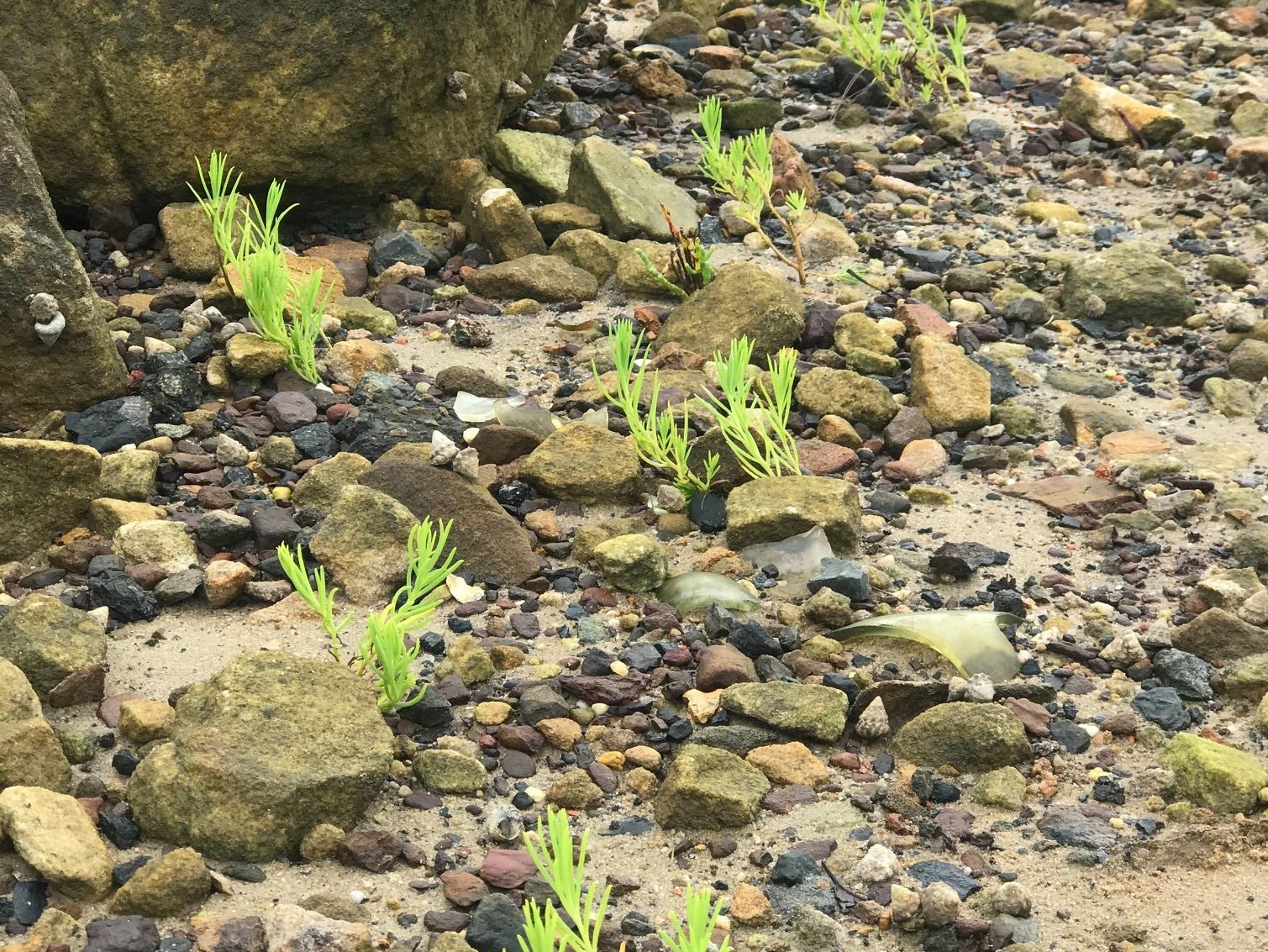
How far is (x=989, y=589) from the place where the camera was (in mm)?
3723

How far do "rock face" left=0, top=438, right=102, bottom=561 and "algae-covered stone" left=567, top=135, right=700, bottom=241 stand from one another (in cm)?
240

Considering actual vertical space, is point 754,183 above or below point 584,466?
above

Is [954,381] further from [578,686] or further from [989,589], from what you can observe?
[578,686]

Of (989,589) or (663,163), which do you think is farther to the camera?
(663,163)

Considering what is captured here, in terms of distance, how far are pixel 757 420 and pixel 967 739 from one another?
1.31 metres

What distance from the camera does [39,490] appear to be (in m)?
3.64

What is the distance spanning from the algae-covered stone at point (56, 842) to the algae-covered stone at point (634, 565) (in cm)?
143

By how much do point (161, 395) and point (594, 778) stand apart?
1931 mm

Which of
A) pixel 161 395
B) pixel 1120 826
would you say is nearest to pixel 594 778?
pixel 1120 826

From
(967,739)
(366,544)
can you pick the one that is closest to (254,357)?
(366,544)

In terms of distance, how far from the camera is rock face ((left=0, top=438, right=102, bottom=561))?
3.59m

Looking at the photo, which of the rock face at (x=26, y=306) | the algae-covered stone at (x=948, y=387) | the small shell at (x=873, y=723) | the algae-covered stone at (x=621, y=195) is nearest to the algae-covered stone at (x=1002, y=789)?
the small shell at (x=873, y=723)

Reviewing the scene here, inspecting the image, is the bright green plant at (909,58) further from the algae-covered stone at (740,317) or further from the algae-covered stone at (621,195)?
the algae-covered stone at (740,317)

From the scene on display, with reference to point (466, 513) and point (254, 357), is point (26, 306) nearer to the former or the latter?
point (254, 357)
